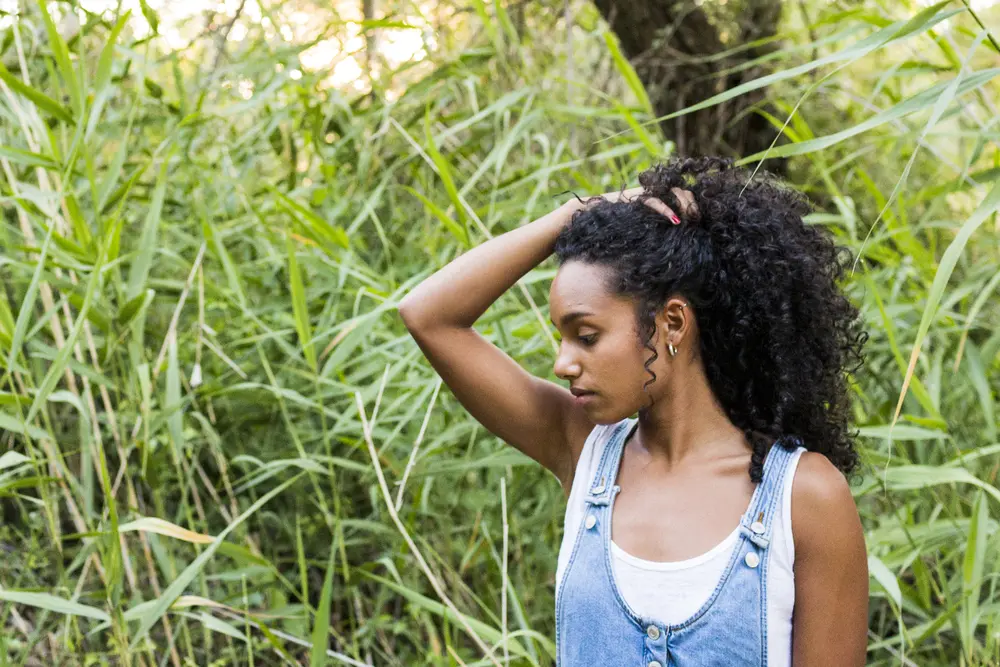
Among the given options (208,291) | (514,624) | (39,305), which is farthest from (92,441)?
(514,624)

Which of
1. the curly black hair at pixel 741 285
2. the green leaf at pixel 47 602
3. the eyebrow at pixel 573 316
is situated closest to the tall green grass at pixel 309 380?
the green leaf at pixel 47 602

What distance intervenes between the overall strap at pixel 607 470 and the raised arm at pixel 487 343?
0.05 m

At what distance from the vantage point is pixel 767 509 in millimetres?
1167

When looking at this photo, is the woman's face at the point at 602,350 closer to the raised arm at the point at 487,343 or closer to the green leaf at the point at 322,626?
the raised arm at the point at 487,343

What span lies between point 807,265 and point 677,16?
7.22 feet

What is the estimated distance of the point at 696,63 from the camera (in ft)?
11.2

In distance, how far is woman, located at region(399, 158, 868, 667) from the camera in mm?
1155

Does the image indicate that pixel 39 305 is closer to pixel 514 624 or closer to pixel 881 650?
pixel 514 624

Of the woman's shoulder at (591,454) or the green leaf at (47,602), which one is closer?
the woman's shoulder at (591,454)

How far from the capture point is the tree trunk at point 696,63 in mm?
3320

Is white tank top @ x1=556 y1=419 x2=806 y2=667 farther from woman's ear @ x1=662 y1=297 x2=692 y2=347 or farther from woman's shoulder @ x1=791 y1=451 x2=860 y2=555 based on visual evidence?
woman's ear @ x1=662 y1=297 x2=692 y2=347

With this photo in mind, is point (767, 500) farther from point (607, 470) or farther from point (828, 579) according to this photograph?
point (607, 470)

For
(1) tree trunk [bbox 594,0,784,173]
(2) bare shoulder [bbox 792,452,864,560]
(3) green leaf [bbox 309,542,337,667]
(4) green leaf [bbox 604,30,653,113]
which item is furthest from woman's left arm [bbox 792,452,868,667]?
(1) tree trunk [bbox 594,0,784,173]

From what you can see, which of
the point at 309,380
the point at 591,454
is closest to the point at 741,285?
the point at 591,454
